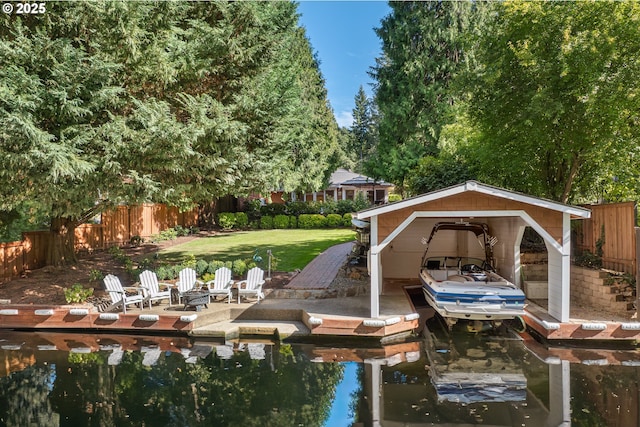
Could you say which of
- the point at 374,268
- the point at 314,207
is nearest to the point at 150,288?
the point at 374,268

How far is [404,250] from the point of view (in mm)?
13695

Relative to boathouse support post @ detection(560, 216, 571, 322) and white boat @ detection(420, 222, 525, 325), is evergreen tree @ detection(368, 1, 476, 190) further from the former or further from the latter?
boathouse support post @ detection(560, 216, 571, 322)

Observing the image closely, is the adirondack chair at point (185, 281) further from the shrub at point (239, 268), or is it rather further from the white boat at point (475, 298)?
the white boat at point (475, 298)

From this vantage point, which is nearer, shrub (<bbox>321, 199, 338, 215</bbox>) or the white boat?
the white boat

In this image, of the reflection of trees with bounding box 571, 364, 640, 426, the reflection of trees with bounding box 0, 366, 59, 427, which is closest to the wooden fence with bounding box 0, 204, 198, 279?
the reflection of trees with bounding box 0, 366, 59, 427

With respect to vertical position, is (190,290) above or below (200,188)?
below

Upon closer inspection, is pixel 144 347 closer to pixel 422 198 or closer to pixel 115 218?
pixel 422 198

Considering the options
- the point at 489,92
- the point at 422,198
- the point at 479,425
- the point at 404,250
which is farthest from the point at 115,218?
the point at 479,425

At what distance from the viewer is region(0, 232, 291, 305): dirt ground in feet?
34.3

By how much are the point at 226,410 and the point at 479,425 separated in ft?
11.1

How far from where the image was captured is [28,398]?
5980 mm

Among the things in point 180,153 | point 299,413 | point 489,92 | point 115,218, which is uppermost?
point 489,92

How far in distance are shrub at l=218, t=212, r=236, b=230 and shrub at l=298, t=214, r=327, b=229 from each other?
4.20 meters

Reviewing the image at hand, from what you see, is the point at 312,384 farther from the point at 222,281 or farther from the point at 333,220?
the point at 333,220
